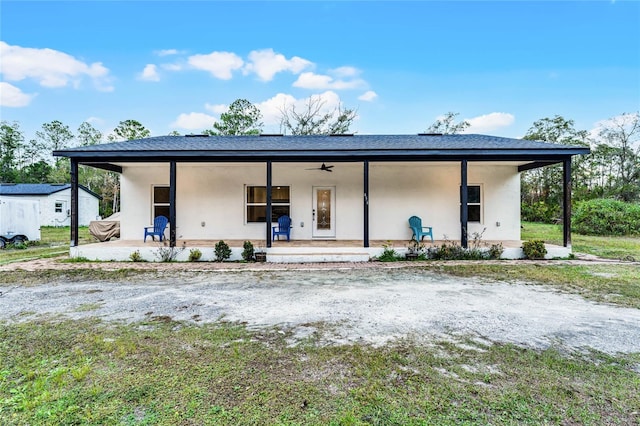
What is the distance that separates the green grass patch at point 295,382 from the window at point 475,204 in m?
7.98

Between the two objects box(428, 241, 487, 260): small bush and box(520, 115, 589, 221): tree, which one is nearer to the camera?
box(428, 241, 487, 260): small bush

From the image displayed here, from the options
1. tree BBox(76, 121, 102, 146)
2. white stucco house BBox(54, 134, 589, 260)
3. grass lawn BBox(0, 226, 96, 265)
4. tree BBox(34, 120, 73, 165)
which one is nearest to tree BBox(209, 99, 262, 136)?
grass lawn BBox(0, 226, 96, 265)

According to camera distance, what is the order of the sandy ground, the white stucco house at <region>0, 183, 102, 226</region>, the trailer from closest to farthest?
1. the sandy ground
2. the trailer
3. the white stucco house at <region>0, 183, 102, 226</region>

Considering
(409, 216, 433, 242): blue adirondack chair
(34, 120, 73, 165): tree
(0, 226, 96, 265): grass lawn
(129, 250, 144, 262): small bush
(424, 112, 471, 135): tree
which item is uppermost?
(34, 120, 73, 165): tree

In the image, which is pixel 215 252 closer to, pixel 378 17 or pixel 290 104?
pixel 378 17

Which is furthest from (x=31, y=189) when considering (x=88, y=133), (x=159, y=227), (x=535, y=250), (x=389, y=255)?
(x=535, y=250)

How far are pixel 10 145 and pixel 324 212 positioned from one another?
45.3 metres

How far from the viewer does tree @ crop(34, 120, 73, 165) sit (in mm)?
36531

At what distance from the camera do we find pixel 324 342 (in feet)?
10.0

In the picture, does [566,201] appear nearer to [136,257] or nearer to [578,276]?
[578,276]

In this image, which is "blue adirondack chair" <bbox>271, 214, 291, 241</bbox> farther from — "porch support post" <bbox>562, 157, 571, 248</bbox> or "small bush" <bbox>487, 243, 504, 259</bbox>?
"porch support post" <bbox>562, 157, 571, 248</bbox>

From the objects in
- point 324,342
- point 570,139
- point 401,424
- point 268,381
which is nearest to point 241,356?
point 268,381

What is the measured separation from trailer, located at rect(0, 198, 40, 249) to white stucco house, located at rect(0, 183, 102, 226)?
10582 mm

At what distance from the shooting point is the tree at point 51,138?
36.5 m
